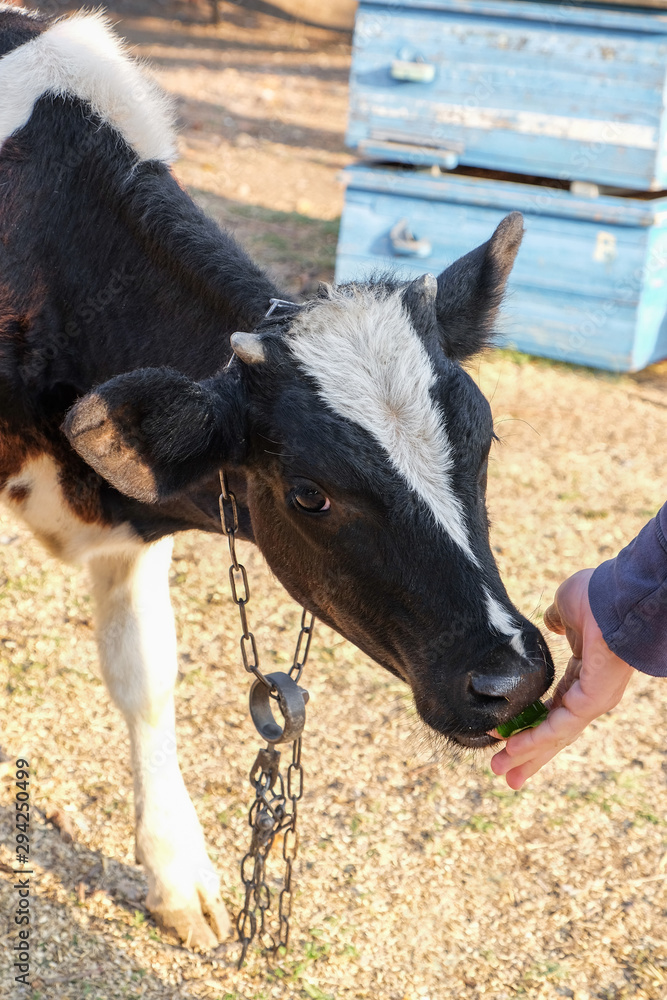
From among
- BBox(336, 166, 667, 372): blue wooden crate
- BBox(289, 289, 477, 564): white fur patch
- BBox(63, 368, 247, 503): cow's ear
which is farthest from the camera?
BBox(336, 166, 667, 372): blue wooden crate

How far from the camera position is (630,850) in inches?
138

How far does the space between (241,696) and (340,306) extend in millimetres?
2134

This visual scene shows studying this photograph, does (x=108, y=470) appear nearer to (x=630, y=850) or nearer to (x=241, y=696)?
(x=241, y=696)

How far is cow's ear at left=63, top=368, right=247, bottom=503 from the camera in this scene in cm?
214

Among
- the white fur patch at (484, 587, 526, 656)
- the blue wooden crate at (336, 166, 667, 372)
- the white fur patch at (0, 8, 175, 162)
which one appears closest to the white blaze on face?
the white fur patch at (484, 587, 526, 656)

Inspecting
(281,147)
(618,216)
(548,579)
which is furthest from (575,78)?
(281,147)

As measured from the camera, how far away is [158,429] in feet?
7.32

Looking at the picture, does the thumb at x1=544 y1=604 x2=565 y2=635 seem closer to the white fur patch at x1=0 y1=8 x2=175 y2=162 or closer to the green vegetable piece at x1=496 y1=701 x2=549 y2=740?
the green vegetable piece at x1=496 y1=701 x2=549 y2=740

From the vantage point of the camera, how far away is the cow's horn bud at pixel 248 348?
236 cm

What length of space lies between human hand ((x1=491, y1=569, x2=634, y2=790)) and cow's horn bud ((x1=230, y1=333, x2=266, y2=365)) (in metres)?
0.90

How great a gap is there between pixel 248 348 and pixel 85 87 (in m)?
1.19

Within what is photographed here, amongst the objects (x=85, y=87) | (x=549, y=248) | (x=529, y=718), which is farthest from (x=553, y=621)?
(x=549, y=248)

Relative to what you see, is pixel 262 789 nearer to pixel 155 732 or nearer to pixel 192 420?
pixel 155 732

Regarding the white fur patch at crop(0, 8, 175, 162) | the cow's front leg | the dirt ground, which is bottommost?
the dirt ground
